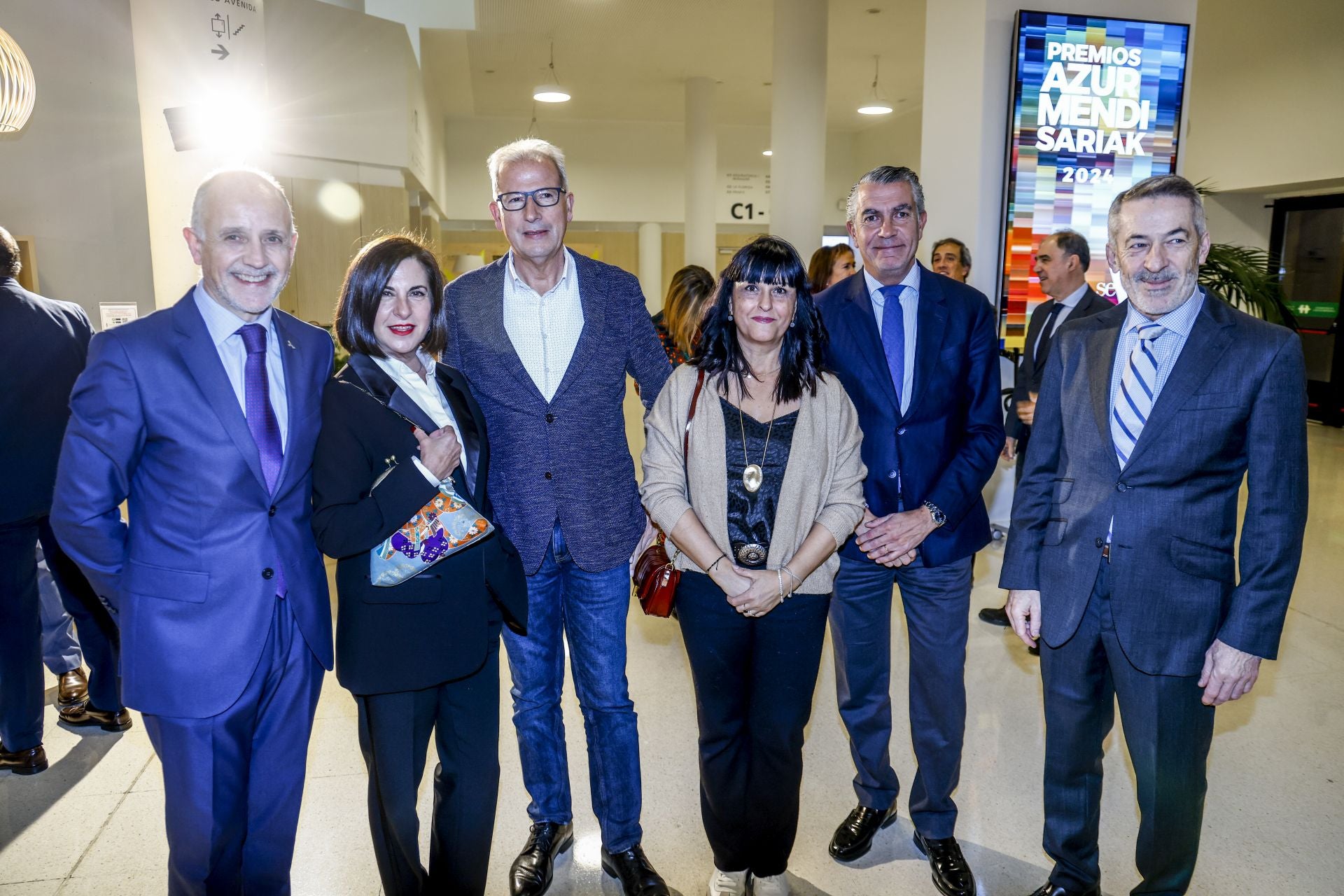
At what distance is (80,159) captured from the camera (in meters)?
5.13

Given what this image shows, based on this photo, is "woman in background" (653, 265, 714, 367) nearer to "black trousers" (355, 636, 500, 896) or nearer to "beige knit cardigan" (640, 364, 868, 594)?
"beige knit cardigan" (640, 364, 868, 594)

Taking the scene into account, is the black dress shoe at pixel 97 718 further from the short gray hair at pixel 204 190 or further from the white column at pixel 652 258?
the white column at pixel 652 258

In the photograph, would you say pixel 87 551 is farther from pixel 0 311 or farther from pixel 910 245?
pixel 910 245

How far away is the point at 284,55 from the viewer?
6730mm

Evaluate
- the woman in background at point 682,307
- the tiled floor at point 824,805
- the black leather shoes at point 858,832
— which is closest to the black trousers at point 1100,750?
the tiled floor at point 824,805

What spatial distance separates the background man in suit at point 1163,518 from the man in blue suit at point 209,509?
5.68 ft

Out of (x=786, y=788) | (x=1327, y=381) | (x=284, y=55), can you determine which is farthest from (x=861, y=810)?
(x=1327, y=381)

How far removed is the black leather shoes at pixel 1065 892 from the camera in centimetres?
221

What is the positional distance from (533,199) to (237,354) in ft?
2.58

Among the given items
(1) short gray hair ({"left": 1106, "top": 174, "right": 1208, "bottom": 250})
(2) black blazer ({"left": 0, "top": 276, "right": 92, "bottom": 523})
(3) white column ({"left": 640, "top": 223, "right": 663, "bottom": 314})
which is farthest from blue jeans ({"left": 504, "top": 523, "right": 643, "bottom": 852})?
(3) white column ({"left": 640, "top": 223, "right": 663, "bottom": 314})

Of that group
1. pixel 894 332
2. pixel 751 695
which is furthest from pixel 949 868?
pixel 894 332

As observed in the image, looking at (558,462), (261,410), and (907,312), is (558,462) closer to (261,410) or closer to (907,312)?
(261,410)

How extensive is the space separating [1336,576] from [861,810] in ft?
14.1

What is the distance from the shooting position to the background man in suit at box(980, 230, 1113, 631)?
14.6 feet
